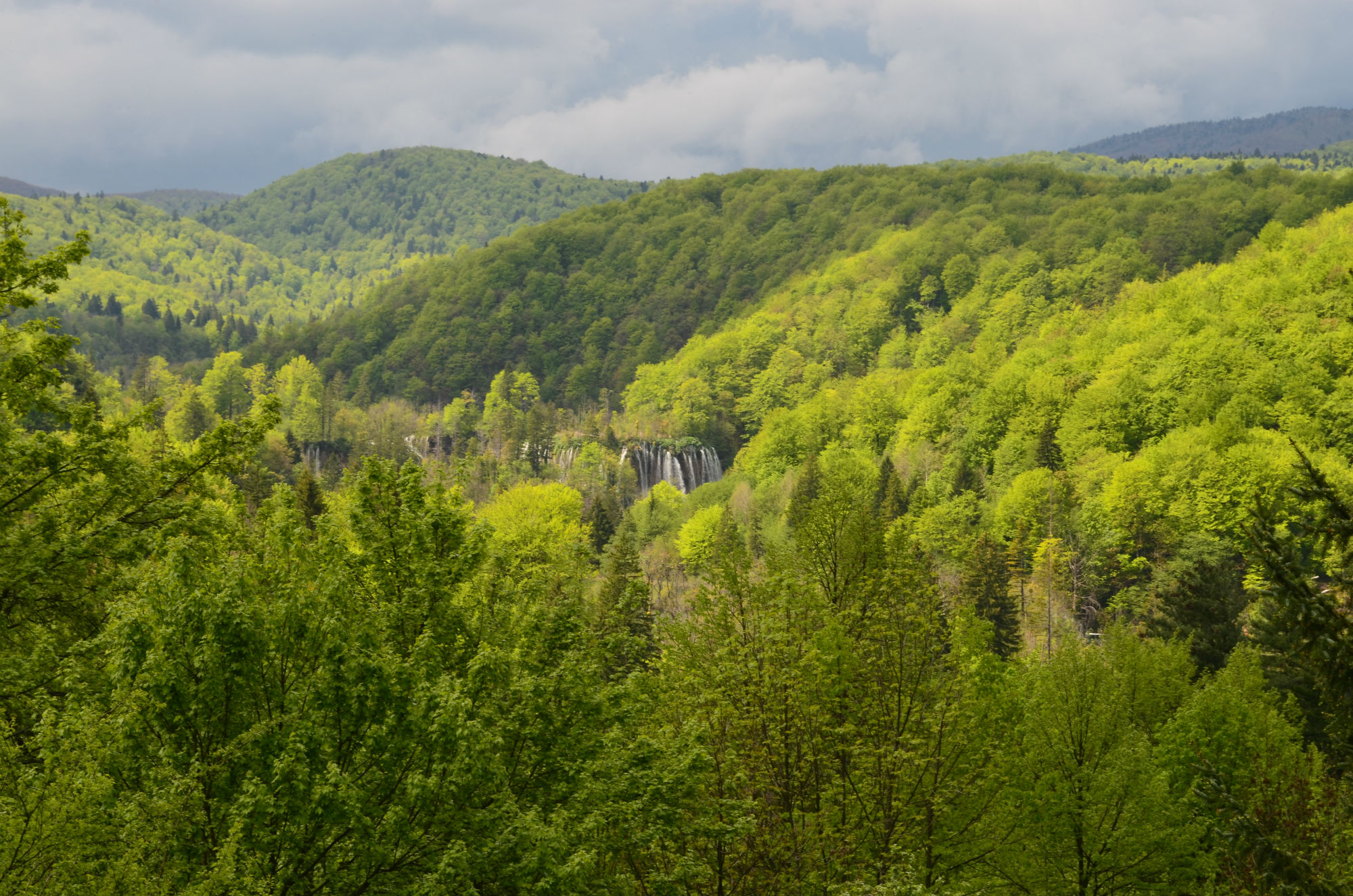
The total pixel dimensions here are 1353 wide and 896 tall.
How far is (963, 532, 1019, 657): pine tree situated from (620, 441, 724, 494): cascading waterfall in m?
83.9

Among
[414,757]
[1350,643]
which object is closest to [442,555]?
[414,757]

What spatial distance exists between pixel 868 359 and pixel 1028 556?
371 ft

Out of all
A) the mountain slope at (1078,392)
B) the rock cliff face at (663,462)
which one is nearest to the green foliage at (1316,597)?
the mountain slope at (1078,392)

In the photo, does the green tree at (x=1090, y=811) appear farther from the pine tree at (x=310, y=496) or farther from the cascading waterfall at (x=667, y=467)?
the cascading waterfall at (x=667, y=467)

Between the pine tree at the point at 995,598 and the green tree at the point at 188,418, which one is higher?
the green tree at the point at 188,418

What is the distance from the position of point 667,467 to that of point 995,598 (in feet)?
305

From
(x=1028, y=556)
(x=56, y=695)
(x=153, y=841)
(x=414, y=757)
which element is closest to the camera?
(x=153, y=841)

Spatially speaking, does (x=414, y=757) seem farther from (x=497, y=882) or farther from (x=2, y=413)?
(x=2, y=413)

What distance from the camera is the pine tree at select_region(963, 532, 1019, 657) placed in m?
56.6

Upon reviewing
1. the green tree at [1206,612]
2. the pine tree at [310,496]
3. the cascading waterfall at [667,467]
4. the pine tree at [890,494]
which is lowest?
the cascading waterfall at [667,467]

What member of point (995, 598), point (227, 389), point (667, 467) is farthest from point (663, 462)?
point (995, 598)

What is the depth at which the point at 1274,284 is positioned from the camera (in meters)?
113

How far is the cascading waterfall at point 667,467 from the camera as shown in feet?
476

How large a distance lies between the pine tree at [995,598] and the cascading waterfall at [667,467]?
8394cm
